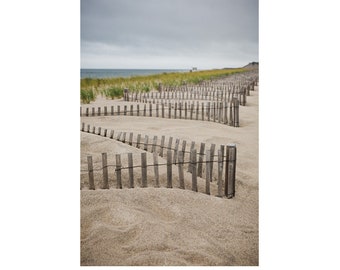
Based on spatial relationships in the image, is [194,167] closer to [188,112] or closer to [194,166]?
[194,166]

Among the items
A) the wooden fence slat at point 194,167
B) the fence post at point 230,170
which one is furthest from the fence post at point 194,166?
the fence post at point 230,170

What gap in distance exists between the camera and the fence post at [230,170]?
11.0 feet

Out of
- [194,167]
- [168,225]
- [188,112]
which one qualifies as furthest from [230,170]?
[188,112]

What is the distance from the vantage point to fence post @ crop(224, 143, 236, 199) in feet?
11.0

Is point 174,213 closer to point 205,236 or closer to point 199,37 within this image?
point 205,236

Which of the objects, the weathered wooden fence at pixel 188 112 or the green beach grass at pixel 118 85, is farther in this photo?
the weathered wooden fence at pixel 188 112

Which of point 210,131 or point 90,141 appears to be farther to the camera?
point 210,131

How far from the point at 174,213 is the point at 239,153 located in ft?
6.09

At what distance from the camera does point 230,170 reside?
3.41 m

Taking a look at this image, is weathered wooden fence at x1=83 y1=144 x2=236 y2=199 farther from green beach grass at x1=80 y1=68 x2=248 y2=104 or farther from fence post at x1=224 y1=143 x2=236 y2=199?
green beach grass at x1=80 y1=68 x2=248 y2=104

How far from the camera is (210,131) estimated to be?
6.09m

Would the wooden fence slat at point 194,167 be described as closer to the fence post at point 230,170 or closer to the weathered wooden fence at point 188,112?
the fence post at point 230,170
